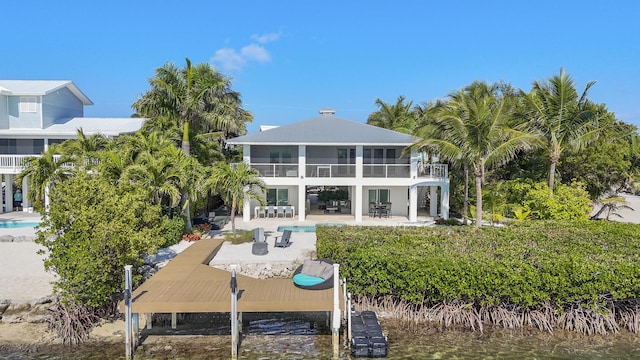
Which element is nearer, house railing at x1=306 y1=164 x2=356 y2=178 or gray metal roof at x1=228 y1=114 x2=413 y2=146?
gray metal roof at x1=228 y1=114 x2=413 y2=146

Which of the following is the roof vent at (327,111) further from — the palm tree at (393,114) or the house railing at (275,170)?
the palm tree at (393,114)

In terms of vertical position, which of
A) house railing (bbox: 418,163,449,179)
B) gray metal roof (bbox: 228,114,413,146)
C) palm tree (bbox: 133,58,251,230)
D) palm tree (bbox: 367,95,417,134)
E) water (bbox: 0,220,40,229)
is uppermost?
palm tree (bbox: 367,95,417,134)

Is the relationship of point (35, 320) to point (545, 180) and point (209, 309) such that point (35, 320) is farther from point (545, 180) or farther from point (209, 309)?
point (545, 180)

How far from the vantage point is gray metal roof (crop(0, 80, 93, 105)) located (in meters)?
28.5

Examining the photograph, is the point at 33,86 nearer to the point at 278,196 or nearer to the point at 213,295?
the point at 278,196

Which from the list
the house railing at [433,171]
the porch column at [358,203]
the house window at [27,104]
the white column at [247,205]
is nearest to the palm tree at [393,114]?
the house railing at [433,171]

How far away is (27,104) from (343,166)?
22157 millimetres

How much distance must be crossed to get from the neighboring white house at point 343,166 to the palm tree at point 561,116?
554cm

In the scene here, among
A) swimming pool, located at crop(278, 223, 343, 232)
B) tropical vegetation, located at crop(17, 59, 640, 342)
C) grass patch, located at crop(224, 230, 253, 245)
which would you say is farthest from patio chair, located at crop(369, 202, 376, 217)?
grass patch, located at crop(224, 230, 253, 245)

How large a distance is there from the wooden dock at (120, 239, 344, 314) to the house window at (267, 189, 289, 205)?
13.4 metres

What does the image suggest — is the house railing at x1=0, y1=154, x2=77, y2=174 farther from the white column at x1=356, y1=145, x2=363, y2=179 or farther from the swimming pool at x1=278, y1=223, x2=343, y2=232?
the white column at x1=356, y1=145, x2=363, y2=179

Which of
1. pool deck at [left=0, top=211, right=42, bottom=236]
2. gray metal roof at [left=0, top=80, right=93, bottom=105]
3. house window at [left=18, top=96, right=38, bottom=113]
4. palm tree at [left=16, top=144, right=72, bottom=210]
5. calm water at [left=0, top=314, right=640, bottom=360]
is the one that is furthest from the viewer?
house window at [left=18, top=96, right=38, bottom=113]

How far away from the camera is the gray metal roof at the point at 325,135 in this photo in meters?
24.1

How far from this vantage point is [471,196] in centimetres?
2647
